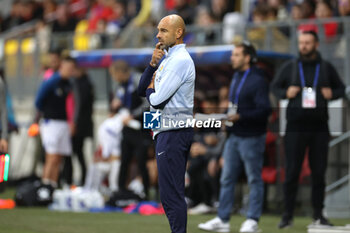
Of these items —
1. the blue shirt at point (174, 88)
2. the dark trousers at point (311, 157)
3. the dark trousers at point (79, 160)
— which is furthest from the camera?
the dark trousers at point (79, 160)

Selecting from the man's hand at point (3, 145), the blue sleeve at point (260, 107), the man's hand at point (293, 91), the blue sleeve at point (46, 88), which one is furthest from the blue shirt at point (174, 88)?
the blue sleeve at point (46, 88)

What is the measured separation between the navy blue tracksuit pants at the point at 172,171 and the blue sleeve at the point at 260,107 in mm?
2478

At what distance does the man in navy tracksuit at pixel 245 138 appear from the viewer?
930 centimetres

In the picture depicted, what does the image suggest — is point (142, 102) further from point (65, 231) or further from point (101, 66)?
point (65, 231)

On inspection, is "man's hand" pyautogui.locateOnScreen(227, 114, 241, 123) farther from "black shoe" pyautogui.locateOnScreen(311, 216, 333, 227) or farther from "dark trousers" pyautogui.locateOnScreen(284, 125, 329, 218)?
"black shoe" pyautogui.locateOnScreen(311, 216, 333, 227)

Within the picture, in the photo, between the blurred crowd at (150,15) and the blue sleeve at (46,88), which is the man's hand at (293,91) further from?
the blue sleeve at (46,88)

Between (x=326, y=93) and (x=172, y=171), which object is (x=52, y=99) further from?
(x=172, y=171)

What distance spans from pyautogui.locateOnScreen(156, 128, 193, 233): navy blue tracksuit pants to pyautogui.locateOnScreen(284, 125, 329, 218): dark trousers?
2.95 metres

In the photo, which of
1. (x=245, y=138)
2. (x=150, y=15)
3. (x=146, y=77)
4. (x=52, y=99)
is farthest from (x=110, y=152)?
(x=146, y=77)

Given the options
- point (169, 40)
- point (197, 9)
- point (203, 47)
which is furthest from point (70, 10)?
point (169, 40)

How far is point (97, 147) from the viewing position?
50.2 ft

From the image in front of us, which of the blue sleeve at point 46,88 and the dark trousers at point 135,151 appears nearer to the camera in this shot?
the dark trousers at point 135,151

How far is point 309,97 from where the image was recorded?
9539mm

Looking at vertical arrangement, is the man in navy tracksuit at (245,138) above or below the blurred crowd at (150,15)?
below
